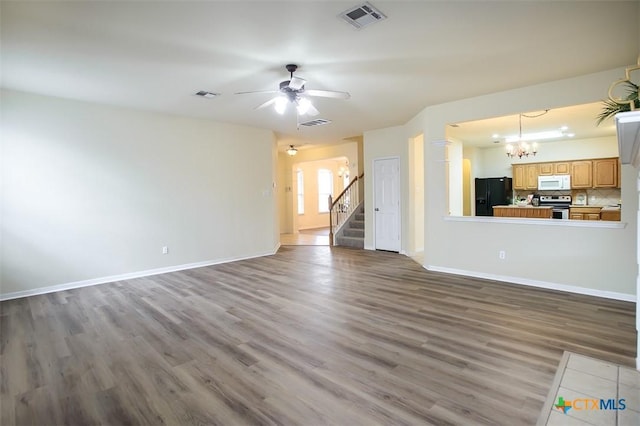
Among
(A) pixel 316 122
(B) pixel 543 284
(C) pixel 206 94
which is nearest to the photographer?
(B) pixel 543 284

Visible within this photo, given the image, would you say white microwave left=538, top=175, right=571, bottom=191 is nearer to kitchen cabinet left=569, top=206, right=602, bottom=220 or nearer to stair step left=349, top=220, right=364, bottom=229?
kitchen cabinet left=569, top=206, right=602, bottom=220

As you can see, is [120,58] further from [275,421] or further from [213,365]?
[275,421]

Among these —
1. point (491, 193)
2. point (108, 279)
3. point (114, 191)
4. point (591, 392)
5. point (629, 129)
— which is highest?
point (629, 129)

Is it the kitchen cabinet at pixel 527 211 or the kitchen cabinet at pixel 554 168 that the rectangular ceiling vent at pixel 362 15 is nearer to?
the kitchen cabinet at pixel 527 211

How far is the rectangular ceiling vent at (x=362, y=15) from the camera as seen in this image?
8.38ft

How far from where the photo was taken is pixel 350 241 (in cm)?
850

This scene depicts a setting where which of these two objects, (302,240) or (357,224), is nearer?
(357,224)

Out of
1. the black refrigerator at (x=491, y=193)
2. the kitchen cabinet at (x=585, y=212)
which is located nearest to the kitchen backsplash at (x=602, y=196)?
the kitchen cabinet at (x=585, y=212)

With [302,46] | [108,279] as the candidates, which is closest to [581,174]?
[302,46]

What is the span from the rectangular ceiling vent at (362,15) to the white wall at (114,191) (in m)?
4.31

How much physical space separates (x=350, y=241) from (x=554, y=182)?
5646mm

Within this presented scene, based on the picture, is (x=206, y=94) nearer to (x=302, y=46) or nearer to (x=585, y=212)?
(x=302, y=46)

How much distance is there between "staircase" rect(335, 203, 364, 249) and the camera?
27.5 ft

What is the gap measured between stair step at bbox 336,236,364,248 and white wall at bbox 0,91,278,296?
2519 millimetres
